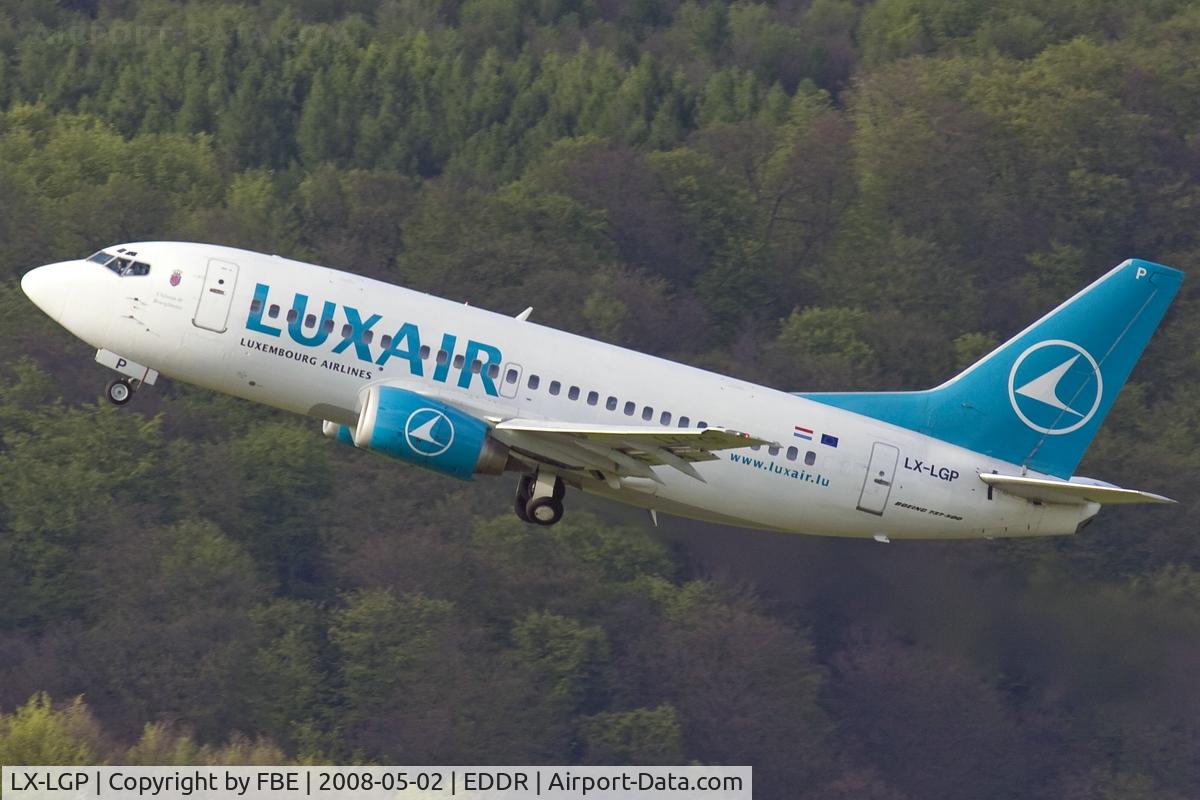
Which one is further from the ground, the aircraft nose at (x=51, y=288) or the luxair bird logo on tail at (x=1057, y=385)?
the luxair bird logo on tail at (x=1057, y=385)

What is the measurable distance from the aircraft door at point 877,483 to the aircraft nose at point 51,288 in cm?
1538

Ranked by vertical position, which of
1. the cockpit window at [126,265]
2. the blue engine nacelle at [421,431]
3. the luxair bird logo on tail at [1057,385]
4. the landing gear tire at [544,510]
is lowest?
the landing gear tire at [544,510]

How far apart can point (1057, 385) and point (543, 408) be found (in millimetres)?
10985

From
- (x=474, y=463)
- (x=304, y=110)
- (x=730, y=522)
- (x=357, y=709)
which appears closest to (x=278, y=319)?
(x=474, y=463)

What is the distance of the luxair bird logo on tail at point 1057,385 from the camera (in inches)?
1628

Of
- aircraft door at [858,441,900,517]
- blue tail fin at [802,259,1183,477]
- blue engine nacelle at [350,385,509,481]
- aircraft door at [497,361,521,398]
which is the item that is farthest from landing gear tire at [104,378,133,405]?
aircraft door at [858,441,900,517]

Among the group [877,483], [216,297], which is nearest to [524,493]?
[877,483]

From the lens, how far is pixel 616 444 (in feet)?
122

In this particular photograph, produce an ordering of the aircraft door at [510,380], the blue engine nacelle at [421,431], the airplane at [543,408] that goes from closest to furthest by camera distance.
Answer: the blue engine nacelle at [421,431] → the airplane at [543,408] → the aircraft door at [510,380]

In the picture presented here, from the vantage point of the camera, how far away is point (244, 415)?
3285 inches

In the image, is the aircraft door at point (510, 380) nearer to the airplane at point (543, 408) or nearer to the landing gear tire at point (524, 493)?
the airplane at point (543, 408)

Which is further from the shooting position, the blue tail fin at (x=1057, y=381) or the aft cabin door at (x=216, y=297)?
the blue tail fin at (x=1057, y=381)

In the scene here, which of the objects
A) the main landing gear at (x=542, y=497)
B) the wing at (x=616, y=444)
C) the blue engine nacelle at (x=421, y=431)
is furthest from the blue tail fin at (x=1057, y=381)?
the blue engine nacelle at (x=421, y=431)

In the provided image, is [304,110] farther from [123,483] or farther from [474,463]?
[474,463]
